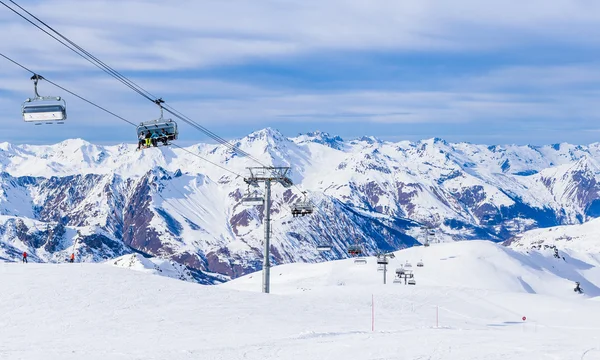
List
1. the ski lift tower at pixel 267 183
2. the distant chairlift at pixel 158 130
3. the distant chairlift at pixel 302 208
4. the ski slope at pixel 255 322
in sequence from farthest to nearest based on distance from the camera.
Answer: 1. the distant chairlift at pixel 302 208
2. the ski lift tower at pixel 267 183
3. the distant chairlift at pixel 158 130
4. the ski slope at pixel 255 322

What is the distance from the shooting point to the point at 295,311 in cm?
5097

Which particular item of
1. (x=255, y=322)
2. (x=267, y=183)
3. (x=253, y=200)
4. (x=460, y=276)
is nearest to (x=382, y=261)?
(x=253, y=200)

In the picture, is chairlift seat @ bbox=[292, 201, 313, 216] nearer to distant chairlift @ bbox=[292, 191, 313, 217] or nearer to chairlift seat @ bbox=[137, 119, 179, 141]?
distant chairlift @ bbox=[292, 191, 313, 217]

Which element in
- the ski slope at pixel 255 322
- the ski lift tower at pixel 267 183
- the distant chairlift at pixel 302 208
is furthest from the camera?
the distant chairlift at pixel 302 208

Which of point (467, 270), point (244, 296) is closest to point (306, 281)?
point (467, 270)

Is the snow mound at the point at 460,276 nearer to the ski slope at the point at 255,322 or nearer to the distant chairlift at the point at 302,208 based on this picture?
the distant chairlift at the point at 302,208

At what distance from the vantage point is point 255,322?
149ft

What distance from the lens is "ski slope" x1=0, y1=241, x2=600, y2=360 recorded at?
115 ft

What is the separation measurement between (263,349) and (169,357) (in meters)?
4.62

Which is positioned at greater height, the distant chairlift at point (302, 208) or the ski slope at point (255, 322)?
the distant chairlift at point (302, 208)

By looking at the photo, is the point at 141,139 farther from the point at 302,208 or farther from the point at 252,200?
the point at 302,208

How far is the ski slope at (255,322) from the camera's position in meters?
35.1

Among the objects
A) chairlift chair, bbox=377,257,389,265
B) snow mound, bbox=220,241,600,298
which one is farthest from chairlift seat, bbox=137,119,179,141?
snow mound, bbox=220,241,600,298

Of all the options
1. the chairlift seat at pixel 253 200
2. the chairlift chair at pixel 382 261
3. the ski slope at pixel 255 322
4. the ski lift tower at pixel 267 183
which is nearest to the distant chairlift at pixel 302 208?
the chairlift seat at pixel 253 200
